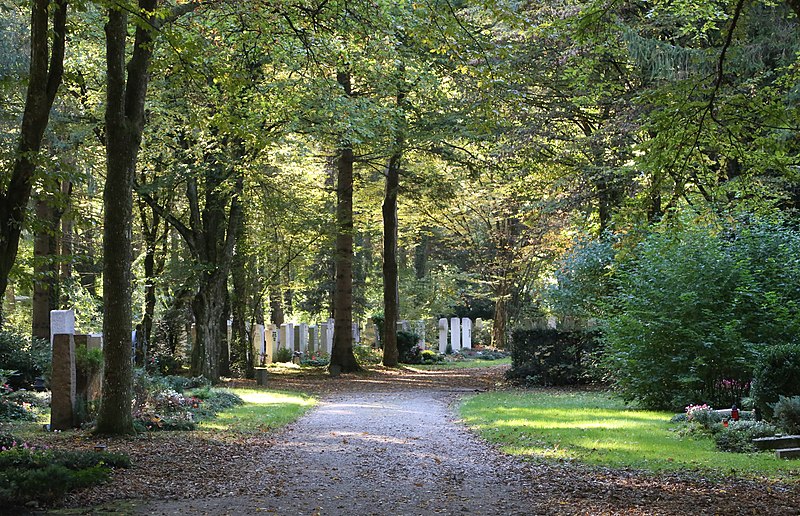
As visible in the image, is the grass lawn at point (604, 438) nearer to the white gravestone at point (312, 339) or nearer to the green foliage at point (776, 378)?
the green foliage at point (776, 378)

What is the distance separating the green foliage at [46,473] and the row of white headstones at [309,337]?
18904 mm

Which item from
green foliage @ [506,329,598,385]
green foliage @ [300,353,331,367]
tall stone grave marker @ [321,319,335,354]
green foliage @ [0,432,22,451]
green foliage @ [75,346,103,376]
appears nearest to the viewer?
green foliage @ [0,432,22,451]

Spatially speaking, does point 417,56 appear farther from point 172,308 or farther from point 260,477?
point 260,477

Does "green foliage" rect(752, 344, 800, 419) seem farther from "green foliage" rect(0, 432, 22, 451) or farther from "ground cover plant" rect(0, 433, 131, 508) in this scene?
"green foliage" rect(0, 432, 22, 451)

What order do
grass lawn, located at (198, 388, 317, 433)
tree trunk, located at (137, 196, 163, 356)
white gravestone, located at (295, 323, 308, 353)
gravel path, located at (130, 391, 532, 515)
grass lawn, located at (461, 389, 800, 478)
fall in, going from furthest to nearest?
white gravestone, located at (295, 323, 308, 353), tree trunk, located at (137, 196, 163, 356), grass lawn, located at (198, 388, 317, 433), grass lawn, located at (461, 389, 800, 478), gravel path, located at (130, 391, 532, 515)

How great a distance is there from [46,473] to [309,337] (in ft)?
87.4

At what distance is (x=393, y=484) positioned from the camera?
8.67 metres

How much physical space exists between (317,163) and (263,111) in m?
9.64

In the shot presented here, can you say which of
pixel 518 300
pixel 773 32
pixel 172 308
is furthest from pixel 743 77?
pixel 518 300

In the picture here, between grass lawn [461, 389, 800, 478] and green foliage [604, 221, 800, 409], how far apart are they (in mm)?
762

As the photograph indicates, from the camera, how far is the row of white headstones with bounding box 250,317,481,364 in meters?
29.8

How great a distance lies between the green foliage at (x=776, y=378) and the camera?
1102cm

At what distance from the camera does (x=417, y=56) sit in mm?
20250

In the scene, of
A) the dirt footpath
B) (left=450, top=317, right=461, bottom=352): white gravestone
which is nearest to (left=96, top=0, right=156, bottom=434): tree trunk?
the dirt footpath
